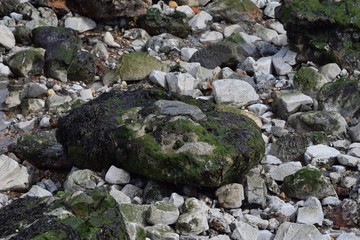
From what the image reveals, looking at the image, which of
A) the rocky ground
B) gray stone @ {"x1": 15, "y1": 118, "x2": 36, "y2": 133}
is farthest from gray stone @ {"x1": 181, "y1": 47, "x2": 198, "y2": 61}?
gray stone @ {"x1": 15, "y1": 118, "x2": 36, "y2": 133}

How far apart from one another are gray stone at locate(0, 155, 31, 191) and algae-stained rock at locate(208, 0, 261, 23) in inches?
314

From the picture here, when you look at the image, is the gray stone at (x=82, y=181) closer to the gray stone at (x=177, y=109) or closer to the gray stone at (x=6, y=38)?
the gray stone at (x=177, y=109)

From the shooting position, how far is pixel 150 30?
14000 millimetres

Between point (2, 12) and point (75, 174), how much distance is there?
7276 mm

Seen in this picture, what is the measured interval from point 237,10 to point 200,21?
1.04 m

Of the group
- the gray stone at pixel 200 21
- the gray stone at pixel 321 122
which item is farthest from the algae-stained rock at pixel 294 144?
the gray stone at pixel 200 21

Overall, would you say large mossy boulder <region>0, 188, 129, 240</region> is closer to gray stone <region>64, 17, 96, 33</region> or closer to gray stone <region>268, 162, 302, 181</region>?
gray stone <region>268, 162, 302, 181</region>

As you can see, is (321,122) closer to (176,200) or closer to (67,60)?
(176,200)

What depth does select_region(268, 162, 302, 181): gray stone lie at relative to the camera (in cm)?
810

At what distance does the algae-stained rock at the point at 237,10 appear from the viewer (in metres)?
14.8

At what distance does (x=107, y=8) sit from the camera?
13781mm

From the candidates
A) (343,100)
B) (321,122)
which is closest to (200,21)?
(343,100)

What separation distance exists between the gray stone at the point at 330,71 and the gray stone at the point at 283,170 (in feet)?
11.1

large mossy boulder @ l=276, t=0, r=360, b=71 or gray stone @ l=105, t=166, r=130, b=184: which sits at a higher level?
gray stone @ l=105, t=166, r=130, b=184
